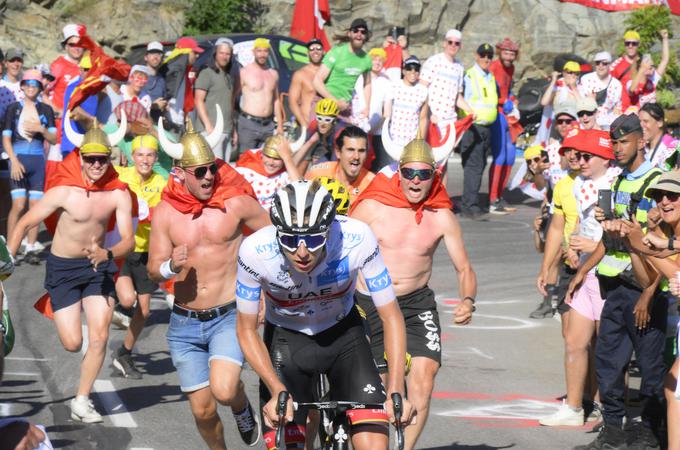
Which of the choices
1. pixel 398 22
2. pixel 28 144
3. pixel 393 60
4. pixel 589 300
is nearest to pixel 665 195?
pixel 589 300

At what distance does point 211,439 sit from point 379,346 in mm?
1238

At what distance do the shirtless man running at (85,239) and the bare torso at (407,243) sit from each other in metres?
2.26

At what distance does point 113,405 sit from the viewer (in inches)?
393

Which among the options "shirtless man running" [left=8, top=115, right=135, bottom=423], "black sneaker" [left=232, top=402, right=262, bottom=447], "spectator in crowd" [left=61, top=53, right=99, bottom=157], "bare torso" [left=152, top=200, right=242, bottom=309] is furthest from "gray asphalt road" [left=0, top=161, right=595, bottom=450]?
"spectator in crowd" [left=61, top=53, right=99, bottom=157]

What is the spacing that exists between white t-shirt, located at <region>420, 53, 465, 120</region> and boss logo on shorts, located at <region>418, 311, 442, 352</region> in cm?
980

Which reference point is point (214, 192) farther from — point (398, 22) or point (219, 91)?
point (398, 22)

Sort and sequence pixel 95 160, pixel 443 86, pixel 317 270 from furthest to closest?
1. pixel 443 86
2. pixel 95 160
3. pixel 317 270

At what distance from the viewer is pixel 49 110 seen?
627 inches

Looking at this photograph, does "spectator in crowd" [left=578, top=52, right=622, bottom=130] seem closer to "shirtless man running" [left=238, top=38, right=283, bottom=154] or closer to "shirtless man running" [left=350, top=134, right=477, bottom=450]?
"shirtless man running" [left=238, top=38, right=283, bottom=154]

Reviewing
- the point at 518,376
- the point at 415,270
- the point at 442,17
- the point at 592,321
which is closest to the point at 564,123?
the point at 518,376

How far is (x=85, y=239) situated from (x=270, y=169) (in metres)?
2.59

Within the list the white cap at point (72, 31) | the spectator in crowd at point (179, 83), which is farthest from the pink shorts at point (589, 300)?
the white cap at point (72, 31)

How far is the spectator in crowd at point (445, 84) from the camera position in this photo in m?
18.0

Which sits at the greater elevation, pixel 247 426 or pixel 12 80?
pixel 247 426
